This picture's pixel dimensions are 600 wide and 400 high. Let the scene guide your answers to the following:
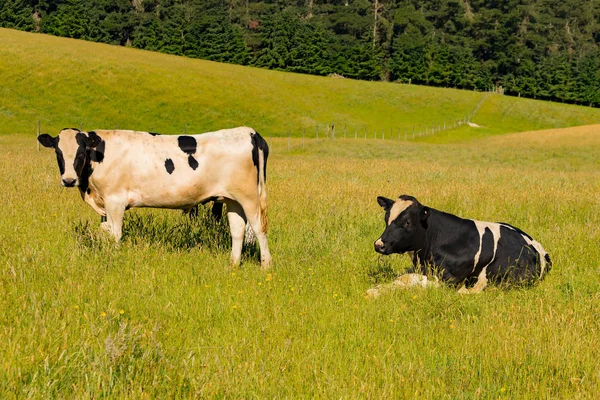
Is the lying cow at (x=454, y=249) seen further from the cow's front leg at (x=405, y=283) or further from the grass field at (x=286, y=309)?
the grass field at (x=286, y=309)

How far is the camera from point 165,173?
8500mm

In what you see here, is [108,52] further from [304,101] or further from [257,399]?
[257,399]

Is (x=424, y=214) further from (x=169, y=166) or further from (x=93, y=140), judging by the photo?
(x=93, y=140)

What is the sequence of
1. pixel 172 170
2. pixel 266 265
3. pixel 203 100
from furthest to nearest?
pixel 203 100, pixel 172 170, pixel 266 265

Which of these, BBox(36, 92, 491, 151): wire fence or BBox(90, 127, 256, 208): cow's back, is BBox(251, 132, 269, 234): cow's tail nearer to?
BBox(90, 127, 256, 208): cow's back

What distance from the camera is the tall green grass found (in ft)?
14.6

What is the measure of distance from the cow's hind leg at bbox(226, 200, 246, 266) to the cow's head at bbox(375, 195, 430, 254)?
7.66 ft

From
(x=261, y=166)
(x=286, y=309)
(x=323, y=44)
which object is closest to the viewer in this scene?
(x=286, y=309)

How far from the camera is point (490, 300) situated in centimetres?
688

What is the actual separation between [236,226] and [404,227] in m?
2.67

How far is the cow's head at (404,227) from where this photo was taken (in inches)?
284

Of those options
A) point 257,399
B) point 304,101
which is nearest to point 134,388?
point 257,399

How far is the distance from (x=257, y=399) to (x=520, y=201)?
11.1 m

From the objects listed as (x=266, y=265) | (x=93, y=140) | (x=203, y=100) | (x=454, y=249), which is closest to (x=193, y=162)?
(x=93, y=140)
